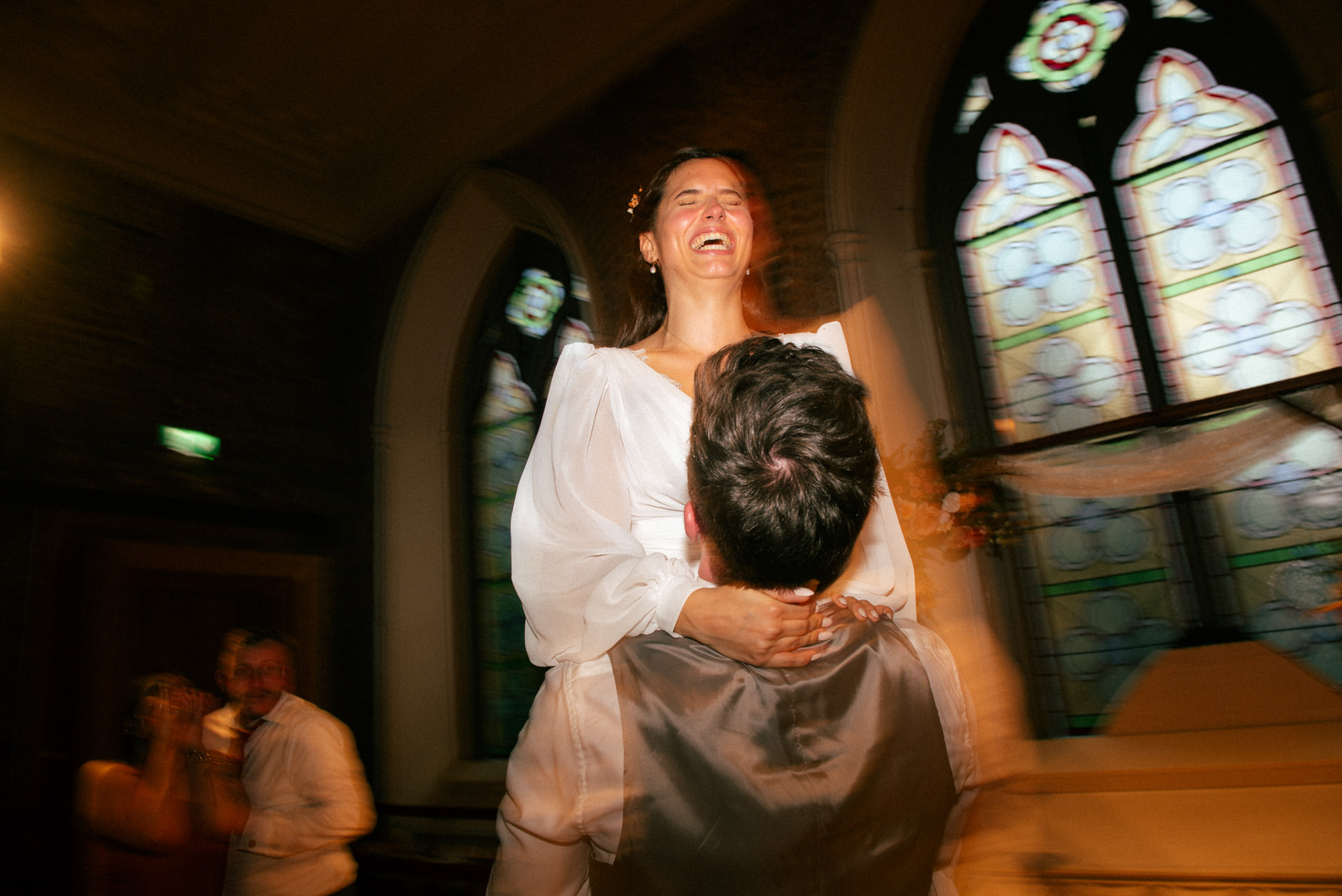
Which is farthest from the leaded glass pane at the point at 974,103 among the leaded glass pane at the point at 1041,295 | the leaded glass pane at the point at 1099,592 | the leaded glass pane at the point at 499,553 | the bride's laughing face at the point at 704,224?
the bride's laughing face at the point at 704,224

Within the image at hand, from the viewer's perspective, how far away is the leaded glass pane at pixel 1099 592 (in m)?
2.99

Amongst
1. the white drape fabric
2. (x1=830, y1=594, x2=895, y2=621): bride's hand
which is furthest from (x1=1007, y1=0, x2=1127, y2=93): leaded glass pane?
(x1=830, y1=594, x2=895, y2=621): bride's hand

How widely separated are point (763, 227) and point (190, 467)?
4.35 meters

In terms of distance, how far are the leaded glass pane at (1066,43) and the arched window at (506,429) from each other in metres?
2.29

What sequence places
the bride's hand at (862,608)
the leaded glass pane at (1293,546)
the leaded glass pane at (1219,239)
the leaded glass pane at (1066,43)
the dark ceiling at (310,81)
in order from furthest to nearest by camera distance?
the dark ceiling at (310,81), the leaded glass pane at (1066,43), the leaded glass pane at (1219,239), the leaded glass pane at (1293,546), the bride's hand at (862,608)

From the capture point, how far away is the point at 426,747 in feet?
13.0

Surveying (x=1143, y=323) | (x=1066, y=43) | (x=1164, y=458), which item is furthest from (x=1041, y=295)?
(x=1066, y=43)

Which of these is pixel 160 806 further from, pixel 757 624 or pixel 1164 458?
pixel 1164 458

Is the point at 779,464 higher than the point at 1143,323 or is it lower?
lower

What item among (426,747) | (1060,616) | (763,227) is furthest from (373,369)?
(763,227)

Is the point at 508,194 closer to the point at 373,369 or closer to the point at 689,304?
the point at 373,369

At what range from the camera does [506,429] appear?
427cm

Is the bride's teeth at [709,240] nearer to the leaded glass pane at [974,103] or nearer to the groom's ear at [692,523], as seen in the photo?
the groom's ear at [692,523]

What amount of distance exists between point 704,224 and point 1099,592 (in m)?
2.83
